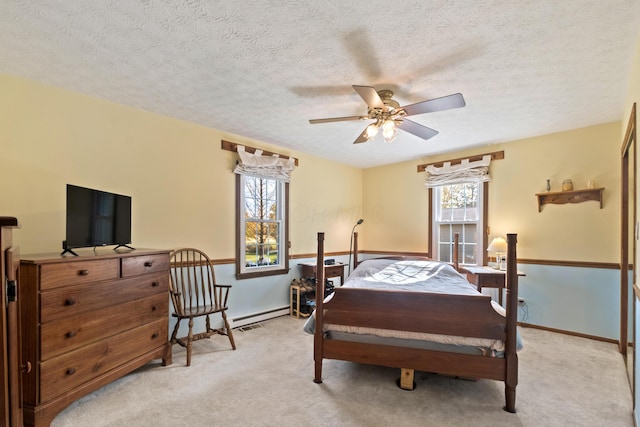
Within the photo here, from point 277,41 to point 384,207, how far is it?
3.86m

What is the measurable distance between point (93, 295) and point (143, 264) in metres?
0.43

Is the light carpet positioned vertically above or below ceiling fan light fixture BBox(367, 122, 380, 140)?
below

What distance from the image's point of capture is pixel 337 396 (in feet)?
7.40

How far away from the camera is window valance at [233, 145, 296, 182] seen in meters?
3.81

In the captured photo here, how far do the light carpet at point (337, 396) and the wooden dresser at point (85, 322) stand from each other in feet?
0.68

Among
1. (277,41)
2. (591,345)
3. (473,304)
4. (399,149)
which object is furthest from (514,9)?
(591,345)

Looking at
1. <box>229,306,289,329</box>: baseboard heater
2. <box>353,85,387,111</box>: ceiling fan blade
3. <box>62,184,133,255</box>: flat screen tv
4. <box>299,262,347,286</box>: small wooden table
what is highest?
<box>353,85,387,111</box>: ceiling fan blade

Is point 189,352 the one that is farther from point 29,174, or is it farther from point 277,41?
A: point 277,41

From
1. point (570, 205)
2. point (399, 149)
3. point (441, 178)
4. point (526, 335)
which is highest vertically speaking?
point (399, 149)

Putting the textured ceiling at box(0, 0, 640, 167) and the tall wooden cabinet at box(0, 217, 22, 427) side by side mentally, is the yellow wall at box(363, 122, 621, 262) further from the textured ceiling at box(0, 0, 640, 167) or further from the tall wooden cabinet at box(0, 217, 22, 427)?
the tall wooden cabinet at box(0, 217, 22, 427)

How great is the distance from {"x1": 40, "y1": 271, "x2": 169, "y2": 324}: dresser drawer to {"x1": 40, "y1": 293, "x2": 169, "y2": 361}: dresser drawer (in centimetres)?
4

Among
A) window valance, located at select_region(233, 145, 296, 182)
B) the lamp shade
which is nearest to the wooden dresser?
window valance, located at select_region(233, 145, 296, 182)

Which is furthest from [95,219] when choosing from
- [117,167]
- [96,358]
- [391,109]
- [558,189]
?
[558,189]

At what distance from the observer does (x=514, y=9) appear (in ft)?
5.34
